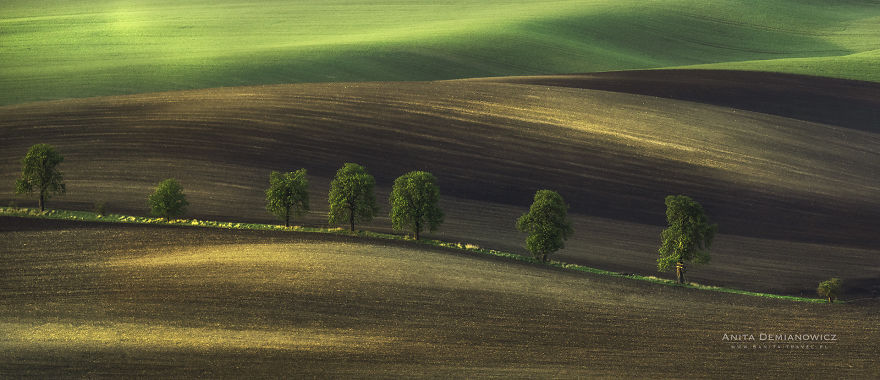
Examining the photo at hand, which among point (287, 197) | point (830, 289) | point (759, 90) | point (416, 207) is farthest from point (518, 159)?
point (759, 90)

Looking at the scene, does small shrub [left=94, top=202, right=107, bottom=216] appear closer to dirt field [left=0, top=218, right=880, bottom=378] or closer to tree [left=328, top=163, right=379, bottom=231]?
dirt field [left=0, top=218, right=880, bottom=378]

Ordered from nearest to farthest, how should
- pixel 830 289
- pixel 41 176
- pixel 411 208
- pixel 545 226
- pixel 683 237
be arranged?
1. pixel 830 289
2. pixel 683 237
3. pixel 545 226
4. pixel 411 208
5. pixel 41 176

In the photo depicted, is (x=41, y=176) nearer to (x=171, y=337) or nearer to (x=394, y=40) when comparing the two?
(x=171, y=337)

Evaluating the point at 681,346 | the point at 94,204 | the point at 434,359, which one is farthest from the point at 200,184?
the point at 681,346

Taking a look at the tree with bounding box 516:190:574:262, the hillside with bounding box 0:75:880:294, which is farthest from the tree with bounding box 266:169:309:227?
the tree with bounding box 516:190:574:262

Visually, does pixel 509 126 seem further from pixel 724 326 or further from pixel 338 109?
pixel 724 326

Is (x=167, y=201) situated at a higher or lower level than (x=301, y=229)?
higher

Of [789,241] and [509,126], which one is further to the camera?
[509,126]
